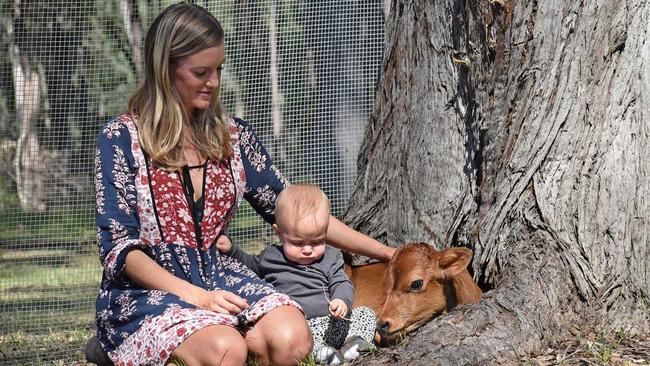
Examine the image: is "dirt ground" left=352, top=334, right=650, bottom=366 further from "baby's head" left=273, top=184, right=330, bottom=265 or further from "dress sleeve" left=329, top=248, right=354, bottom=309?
"baby's head" left=273, top=184, right=330, bottom=265

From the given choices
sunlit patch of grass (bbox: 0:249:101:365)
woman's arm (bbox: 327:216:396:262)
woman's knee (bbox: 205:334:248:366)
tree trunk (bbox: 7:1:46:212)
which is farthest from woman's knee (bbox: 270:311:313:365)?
tree trunk (bbox: 7:1:46:212)

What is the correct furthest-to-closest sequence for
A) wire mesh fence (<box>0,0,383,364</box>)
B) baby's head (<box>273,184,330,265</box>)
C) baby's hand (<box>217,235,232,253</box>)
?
wire mesh fence (<box>0,0,383,364</box>)
baby's hand (<box>217,235,232,253</box>)
baby's head (<box>273,184,330,265</box>)

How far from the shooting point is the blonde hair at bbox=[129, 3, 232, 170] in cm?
504

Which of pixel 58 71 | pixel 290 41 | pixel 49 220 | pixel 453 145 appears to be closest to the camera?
pixel 453 145

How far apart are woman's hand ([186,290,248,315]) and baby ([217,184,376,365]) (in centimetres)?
55

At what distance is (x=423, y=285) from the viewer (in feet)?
19.0

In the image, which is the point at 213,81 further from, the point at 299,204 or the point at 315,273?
the point at 315,273

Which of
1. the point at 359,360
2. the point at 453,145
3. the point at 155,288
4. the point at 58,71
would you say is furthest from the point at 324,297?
the point at 58,71

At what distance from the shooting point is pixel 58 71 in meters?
10.7

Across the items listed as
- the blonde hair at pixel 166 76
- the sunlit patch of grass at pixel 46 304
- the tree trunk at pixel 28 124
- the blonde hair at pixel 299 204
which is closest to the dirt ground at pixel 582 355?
the blonde hair at pixel 299 204

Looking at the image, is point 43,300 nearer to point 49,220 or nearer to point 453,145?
point 49,220

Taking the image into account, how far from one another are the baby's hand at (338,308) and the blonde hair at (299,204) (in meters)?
0.47

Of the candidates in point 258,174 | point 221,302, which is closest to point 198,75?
point 258,174

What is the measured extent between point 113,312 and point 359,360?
125 centimetres
